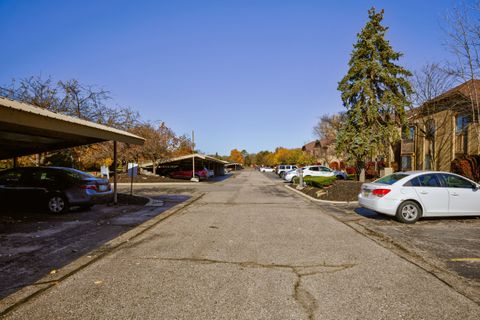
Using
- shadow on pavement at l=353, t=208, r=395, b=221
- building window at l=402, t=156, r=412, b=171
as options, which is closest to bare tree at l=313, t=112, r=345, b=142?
building window at l=402, t=156, r=412, b=171

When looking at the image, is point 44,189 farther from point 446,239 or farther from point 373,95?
point 373,95

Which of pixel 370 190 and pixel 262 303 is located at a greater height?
pixel 370 190

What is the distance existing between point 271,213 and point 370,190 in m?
3.37

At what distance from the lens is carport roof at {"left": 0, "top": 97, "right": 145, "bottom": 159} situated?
553 centimetres

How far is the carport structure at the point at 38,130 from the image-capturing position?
18.2 ft

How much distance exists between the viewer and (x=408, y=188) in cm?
857

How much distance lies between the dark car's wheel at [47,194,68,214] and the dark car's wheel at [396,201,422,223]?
10449 mm

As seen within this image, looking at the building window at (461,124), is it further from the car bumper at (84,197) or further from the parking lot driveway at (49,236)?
the car bumper at (84,197)

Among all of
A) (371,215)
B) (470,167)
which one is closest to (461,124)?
(470,167)

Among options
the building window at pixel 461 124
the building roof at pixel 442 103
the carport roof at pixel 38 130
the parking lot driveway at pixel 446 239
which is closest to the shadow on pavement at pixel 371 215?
the parking lot driveway at pixel 446 239

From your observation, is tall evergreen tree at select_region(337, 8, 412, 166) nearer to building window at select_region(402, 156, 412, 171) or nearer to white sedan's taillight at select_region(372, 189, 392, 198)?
building window at select_region(402, 156, 412, 171)

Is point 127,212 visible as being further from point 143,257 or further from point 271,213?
point 143,257

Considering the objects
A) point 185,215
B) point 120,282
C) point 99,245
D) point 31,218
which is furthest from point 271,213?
point 31,218

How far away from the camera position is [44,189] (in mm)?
9977
